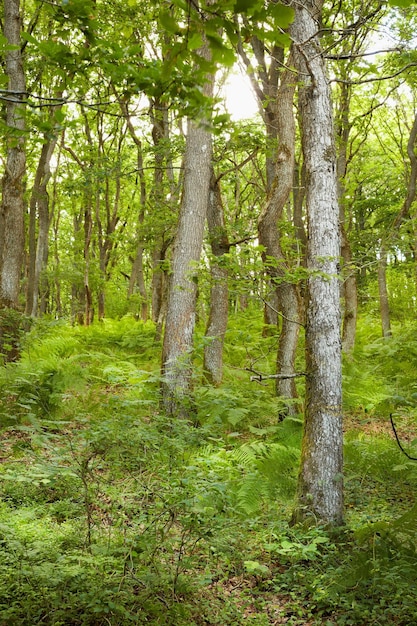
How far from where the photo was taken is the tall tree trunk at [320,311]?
4.22 metres

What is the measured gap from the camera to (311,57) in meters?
4.23

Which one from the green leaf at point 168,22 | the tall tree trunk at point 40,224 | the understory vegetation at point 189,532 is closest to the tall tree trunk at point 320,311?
the understory vegetation at point 189,532

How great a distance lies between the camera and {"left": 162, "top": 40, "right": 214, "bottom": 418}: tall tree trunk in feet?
22.6

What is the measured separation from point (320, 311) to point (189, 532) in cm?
205

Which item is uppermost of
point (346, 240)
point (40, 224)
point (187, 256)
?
point (40, 224)

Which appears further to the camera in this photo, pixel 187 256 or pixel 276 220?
pixel 276 220

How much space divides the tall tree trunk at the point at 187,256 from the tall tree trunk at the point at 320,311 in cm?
262

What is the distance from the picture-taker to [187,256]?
283 inches

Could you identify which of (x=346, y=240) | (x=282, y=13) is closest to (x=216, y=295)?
(x=346, y=240)

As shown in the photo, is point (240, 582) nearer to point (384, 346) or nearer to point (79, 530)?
point (79, 530)

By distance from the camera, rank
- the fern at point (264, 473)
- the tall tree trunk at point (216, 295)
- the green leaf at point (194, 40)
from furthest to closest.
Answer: the tall tree trunk at point (216, 295) < the fern at point (264, 473) < the green leaf at point (194, 40)

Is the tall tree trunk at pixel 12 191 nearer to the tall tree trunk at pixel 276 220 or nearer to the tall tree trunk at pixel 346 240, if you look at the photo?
the tall tree trunk at pixel 276 220

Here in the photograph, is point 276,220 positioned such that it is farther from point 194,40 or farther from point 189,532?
point 194,40

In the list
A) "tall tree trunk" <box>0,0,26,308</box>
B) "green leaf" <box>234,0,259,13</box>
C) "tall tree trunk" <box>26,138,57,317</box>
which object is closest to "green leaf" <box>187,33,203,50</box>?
"green leaf" <box>234,0,259,13</box>
